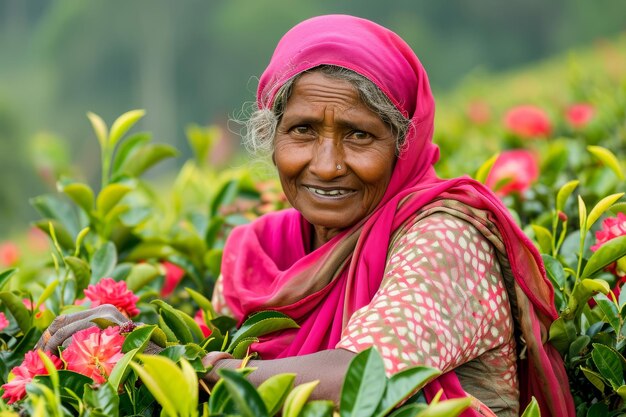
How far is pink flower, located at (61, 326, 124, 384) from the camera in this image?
1690 millimetres

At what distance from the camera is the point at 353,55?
6.54 ft

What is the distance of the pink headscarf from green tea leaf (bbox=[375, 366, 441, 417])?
45cm

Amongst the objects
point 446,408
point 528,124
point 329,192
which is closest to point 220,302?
point 329,192

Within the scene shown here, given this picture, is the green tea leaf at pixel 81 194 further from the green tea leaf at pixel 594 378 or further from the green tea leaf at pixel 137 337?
the green tea leaf at pixel 594 378

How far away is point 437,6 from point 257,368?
825 centimetres

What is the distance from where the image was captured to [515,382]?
78.7 inches

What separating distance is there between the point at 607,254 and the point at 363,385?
2.59ft

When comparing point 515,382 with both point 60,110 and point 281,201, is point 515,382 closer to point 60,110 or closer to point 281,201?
point 281,201

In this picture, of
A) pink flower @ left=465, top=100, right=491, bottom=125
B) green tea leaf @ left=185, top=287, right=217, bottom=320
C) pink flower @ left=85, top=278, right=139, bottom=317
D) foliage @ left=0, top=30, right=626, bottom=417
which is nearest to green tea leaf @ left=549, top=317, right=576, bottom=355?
foliage @ left=0, top=30, right=626, bottom=417

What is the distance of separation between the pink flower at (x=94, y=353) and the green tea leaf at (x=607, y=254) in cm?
100

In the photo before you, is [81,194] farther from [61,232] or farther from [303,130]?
[303,130]

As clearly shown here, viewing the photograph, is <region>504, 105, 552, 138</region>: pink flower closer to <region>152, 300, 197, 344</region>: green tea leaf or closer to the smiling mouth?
the smiling mouth

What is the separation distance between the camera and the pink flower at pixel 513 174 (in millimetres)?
2990

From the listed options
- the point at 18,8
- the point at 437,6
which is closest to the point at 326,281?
the point at 437,6
